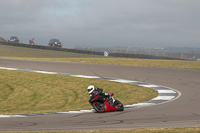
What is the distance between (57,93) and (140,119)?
797cm

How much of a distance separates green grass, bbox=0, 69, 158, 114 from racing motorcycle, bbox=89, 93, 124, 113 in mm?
1992

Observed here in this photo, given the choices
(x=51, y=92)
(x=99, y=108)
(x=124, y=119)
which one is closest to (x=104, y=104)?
(x=99, y=108)

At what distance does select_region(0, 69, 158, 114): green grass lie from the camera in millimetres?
13289

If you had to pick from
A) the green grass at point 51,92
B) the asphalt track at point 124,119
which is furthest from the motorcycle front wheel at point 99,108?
the green grass at point 51,92

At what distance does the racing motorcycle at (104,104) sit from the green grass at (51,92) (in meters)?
1.99

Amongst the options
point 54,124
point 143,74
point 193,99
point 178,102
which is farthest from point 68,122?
point 143,74

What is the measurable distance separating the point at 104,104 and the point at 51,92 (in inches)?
256

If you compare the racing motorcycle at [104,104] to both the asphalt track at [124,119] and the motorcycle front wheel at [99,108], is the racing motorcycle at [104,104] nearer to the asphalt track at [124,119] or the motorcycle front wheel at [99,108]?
the motorcycle front wheel at [99,108]

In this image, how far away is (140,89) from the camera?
14.8 metres

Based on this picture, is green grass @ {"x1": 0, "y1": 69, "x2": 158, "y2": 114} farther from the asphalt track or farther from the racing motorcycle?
the asphalt track

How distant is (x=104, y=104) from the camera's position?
9.81 meters

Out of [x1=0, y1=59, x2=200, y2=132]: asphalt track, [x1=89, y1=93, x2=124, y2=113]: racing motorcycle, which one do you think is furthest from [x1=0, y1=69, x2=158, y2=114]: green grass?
[x1=0, y1=59, x2=200, y2=132]: asphalt track

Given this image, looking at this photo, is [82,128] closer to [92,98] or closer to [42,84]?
[92,98]

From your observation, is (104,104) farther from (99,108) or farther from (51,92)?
(51,92)
